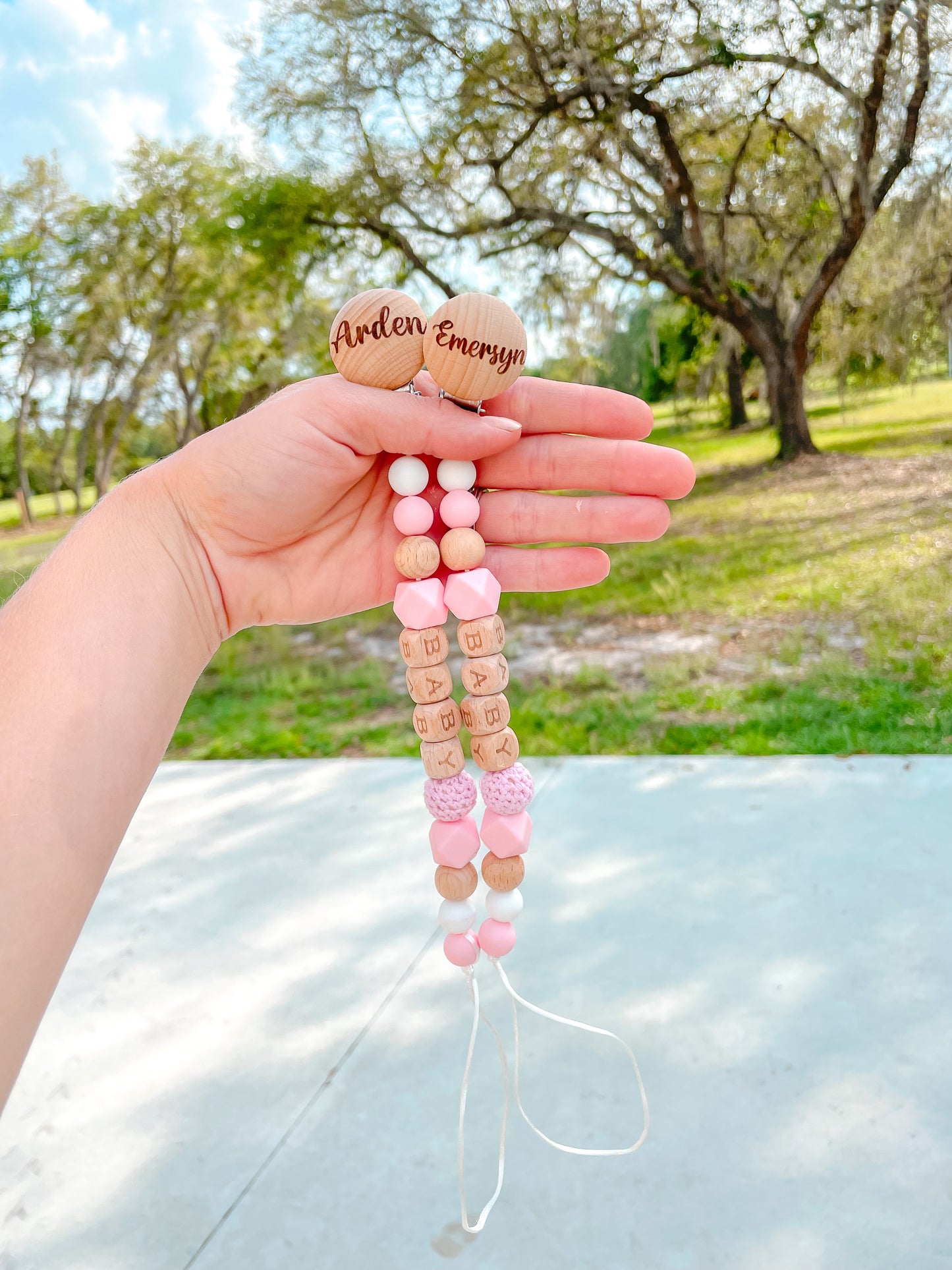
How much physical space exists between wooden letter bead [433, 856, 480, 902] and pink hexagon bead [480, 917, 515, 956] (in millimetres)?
43

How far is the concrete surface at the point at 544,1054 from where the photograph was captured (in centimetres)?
138

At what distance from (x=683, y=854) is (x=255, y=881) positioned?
3.55ft

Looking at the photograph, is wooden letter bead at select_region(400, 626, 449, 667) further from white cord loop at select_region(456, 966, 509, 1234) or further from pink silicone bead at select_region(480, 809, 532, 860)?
white cord loop at select_region(456, 966, 509, 1234)

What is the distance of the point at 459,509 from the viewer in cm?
112

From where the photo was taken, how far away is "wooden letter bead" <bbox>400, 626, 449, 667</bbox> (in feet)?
3.64

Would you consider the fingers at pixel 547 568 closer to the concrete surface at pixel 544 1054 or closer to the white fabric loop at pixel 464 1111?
the white fabric loop at pixel 464 1111

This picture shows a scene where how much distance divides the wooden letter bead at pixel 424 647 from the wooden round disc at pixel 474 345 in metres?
0.27

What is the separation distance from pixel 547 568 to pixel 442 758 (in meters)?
0.31

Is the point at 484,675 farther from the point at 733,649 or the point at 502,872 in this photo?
the point at 733,649

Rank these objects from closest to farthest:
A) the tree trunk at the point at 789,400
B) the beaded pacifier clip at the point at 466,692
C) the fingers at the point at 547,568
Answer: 1. the beaded pacifier clip at the point at 466,692
2. the fingers at the point at 547,568
3. the tree trunk at the point at 789,400

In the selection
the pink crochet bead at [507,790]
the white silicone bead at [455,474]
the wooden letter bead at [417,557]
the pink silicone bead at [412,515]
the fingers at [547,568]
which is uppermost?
the white silicone bead at [455,474]

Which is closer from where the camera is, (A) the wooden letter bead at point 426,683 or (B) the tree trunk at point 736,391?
(A) the wooden letter bead at point 426,683

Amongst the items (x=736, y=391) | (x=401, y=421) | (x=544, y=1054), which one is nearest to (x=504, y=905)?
(x=401, y=421)

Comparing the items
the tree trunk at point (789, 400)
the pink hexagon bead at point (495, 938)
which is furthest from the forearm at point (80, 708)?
the tree trunk at point (789, 400)
